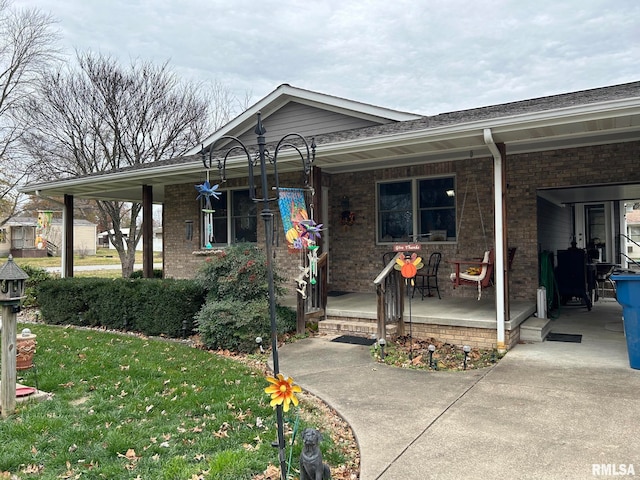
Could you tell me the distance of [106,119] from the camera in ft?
46.0

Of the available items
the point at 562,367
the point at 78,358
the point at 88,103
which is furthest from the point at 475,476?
the point at 88,103

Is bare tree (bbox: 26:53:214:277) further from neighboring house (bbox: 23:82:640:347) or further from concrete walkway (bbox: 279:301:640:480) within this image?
concrete walkway (bbox: 279:301:640:480)

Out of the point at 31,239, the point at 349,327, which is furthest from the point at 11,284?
the point at 31,239

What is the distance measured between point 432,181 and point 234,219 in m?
4.32

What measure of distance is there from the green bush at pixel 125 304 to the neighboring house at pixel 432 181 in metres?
1.94

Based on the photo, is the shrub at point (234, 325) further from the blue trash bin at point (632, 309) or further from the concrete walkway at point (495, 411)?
the blue trash bin at point (632, 309)

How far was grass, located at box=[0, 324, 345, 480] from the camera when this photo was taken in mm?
2990

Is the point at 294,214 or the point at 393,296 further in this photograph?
the point at 393,296

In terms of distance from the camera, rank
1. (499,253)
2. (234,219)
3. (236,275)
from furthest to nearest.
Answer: (234,219) → (236,275) → (499,253)

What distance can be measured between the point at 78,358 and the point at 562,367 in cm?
563

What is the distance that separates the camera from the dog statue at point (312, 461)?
2.41 meters

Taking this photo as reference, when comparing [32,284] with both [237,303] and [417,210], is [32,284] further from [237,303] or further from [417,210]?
[417,210]

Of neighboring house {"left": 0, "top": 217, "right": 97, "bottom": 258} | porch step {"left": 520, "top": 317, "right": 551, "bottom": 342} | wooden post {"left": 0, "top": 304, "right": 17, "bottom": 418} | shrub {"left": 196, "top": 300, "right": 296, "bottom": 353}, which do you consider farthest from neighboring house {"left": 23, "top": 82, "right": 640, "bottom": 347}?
neighboring house {"left": 0, "top": 217, "right": 97, "bottom": 258}

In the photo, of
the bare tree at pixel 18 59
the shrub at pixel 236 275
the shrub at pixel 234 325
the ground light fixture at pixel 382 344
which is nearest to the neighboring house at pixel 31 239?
the bare tree at pixel 18 59
